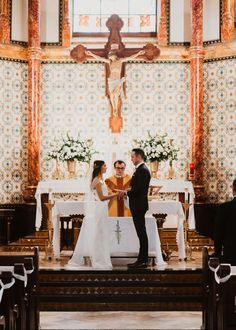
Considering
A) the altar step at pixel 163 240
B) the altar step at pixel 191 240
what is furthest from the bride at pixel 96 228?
the altar step at pixel 191 240

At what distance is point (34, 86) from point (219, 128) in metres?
4.21

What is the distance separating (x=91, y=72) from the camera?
17234mm

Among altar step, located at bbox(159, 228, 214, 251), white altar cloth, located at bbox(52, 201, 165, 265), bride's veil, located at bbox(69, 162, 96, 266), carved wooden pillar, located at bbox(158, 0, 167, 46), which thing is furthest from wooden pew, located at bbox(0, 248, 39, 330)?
carved wooden pillar, located at bbox(158, 0, 167, 46)

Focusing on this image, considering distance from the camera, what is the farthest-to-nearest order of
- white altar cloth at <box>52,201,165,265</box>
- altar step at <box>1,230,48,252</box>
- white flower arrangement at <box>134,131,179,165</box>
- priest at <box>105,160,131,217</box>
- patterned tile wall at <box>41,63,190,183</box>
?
patterned tile wall at <box>41,63,190,183</box>
white flower arrangement at <box>134,131,179,165</box>
altar step at <box>1,230,48,252</box>
priest at <box>105,160,131,217</box>
white altar cloth at <box>52,201,165,265</box>

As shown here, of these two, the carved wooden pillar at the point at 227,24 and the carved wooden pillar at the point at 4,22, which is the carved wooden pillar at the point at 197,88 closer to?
the carved wooden pillar at the point at 227,24

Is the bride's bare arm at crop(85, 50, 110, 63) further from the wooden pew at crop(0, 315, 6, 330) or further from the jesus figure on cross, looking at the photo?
the wooden pew at crop(0, 315, 6, 330)

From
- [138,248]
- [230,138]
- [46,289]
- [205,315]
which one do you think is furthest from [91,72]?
[205,315]

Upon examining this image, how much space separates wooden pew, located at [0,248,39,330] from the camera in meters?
8.15

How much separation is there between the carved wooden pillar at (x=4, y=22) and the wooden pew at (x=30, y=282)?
9.11m

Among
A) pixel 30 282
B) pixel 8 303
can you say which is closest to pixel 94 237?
pixel 30 282

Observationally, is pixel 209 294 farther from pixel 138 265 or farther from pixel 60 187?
pixel 60 187

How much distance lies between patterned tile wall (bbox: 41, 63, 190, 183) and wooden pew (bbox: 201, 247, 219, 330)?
28.8ft

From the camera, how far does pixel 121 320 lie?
9484 mm

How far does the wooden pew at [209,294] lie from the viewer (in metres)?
7.52
